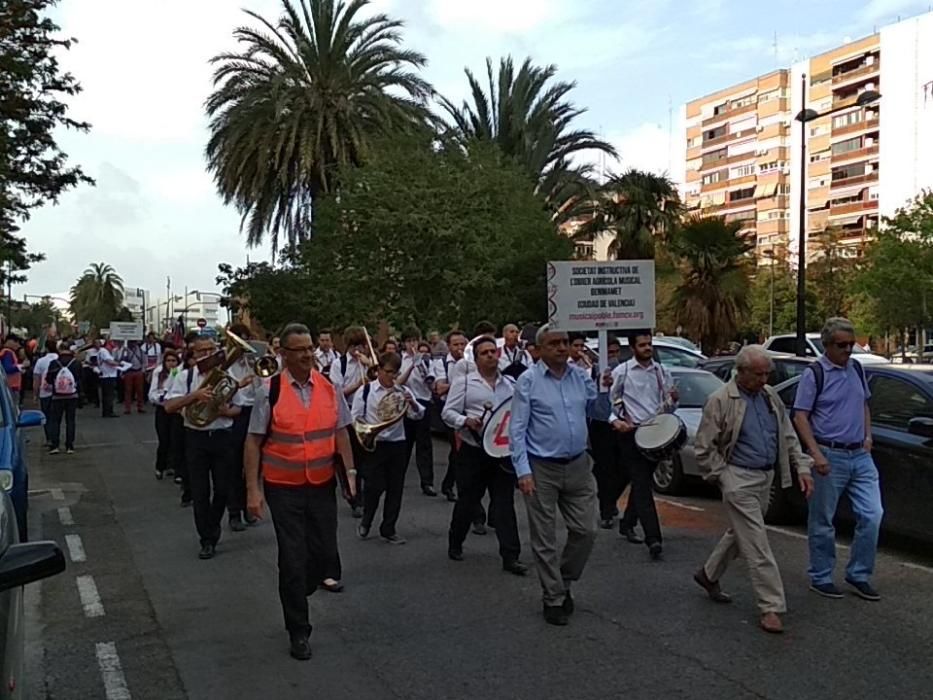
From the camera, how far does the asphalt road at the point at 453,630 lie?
560cm

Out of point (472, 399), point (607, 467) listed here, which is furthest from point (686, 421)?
point (472, 399)

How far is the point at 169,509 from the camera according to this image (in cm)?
1165

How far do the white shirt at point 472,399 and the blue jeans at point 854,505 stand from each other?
243cm

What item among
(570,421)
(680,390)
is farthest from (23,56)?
(570,421)

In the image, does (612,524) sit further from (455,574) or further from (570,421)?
(570,421)

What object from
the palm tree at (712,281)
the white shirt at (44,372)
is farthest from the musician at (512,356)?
the palm tree at (712,281)

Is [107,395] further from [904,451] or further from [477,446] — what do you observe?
[904,451]

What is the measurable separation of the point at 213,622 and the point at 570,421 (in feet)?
8.52

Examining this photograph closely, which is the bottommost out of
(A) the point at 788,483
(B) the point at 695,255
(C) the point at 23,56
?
(A) the point at 788,483

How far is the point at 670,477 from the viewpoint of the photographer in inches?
469

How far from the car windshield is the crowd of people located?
114 inches

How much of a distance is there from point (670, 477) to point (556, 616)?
551 cm

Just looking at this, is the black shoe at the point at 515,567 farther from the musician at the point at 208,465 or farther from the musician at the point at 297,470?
the musician at the point at 208,465

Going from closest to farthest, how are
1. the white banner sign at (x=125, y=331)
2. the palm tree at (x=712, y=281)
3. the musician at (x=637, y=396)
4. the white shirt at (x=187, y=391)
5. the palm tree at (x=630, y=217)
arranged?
the musician at (x=637, y=396) → the white shirt at (x=187, y=391) → the palm tree at (x=712, y=281) → the white banner sign at (x=125, y=331) → the palm tree at (x=630, y=217)
